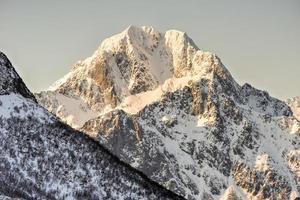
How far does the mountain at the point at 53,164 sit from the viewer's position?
98.6 metres

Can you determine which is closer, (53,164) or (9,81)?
(53,164)

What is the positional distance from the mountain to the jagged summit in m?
2.79

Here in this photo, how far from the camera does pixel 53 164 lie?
102000 mm

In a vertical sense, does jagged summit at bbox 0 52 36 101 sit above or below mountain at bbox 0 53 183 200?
above

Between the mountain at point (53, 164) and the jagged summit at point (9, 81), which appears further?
the jagged summit at point (9, 81)

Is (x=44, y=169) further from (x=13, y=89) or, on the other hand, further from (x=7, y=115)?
(x=13, y=89)

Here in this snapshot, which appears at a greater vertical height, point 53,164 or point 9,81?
point 9,81

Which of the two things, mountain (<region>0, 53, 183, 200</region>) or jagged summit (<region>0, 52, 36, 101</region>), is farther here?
jagged summit (<region>0, 52, 36, 101</region>)

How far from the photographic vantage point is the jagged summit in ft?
370

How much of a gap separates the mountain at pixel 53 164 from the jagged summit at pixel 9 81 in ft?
9.15

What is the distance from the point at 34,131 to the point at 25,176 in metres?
7.97

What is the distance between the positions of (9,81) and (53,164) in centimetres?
1715

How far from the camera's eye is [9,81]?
115 meters

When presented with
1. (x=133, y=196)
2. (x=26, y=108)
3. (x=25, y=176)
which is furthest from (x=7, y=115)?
(x=133, y=196)
